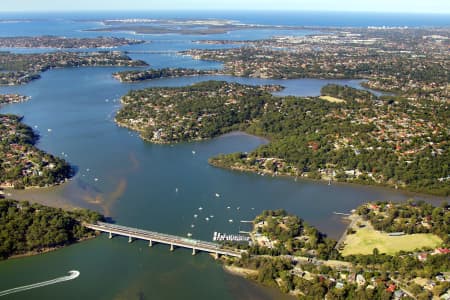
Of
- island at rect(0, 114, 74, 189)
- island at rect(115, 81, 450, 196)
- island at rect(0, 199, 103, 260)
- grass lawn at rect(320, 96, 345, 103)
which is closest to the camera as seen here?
island at rect(0, 199, 103, 260)

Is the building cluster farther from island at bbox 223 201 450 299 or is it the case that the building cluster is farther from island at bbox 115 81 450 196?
island at bbox 223 201 450 299

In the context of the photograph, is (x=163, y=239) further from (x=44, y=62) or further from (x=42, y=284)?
(x=44, y=62)

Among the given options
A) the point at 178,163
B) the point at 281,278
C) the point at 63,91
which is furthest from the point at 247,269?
the point at 63,91

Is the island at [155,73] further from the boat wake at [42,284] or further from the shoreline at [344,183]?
the boat wake at [42,284]

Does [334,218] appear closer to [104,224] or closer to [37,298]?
[104,224]

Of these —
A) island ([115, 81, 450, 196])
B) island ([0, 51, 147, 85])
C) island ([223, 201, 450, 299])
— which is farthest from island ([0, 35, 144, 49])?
island ([223, 201, 450, 299])

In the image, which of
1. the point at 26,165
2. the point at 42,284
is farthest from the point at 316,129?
the point at 42,284
